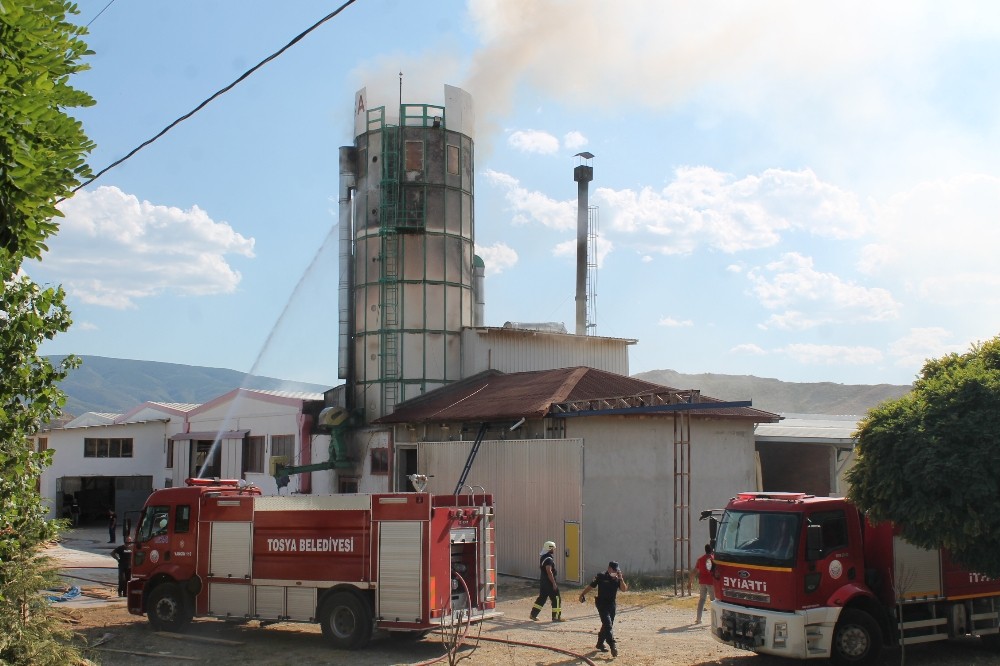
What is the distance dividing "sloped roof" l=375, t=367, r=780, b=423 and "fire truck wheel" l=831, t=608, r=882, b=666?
12.1m

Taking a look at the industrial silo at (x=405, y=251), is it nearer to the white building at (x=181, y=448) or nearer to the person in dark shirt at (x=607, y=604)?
the white building at (x=181, y=448)

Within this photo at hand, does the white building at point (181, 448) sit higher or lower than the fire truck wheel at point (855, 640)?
higher

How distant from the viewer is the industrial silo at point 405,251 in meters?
35.4

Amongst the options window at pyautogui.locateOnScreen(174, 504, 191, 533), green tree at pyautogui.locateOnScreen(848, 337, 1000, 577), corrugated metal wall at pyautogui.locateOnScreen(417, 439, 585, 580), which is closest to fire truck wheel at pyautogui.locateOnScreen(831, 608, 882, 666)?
green tree at pyautogui.locateOnScreen(848, 337, 1000, 577)

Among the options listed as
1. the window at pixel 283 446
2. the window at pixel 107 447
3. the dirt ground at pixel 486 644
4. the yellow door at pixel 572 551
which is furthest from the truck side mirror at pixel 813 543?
the window at pixel 107 447

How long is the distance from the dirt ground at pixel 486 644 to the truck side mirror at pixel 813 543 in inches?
93.6

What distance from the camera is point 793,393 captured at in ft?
357

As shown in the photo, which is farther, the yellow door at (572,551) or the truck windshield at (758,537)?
the yellow door at (572,551)

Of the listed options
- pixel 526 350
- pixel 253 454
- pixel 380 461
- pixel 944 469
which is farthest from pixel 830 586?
pixel 253 454

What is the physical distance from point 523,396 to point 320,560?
42.2ft

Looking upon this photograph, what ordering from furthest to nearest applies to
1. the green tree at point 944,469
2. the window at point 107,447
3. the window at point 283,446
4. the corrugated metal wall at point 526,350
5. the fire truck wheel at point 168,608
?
the window at point 107,447
the window at point 283,446
the corrugated metal wall at point 526,350
the fire truck wheel at point 168,608
the green tree at point 944,469

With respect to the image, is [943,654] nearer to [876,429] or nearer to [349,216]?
[876,429]

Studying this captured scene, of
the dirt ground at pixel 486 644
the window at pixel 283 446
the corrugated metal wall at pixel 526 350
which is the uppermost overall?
the corrugated metal wall at pixel 526 350

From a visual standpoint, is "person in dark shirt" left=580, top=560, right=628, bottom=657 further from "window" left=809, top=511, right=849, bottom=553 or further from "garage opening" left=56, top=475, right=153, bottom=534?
"garage opening" left=56, top=475, right=153, bottom=534
